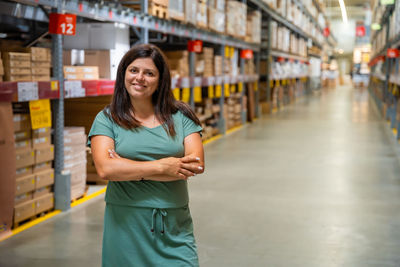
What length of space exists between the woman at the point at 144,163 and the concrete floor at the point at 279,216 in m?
1.83

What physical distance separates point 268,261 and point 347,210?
1792mm

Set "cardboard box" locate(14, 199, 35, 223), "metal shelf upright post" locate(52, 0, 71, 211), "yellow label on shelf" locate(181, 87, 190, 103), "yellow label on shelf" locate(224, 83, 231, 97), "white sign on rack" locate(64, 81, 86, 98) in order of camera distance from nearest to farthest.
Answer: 1. "cardboard box" locate(14, 199, 35, 223)
2. "metal shelf upright post" locate(52, 0, 71, 211)
3. "white sign on rack" locate(64, 81, 86, 98)
4. "yellow label on shelf" locate(181, 87, 190, 103)
5. "yellow label on shelf" locate(224, 83, 231, 97)

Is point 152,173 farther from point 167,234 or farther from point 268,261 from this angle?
point 268,261

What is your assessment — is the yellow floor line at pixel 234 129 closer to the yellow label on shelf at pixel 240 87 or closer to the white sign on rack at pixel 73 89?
the yellow label on shelf at pixel 240 87

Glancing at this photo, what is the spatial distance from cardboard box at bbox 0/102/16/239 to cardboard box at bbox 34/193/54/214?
1.59 ft

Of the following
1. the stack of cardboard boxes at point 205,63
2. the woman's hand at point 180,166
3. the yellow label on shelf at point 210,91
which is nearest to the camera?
Result: the woman's hand at point 180,166

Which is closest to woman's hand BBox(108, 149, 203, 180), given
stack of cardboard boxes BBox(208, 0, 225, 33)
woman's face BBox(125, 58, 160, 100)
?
woman's face BBox(125, 58, 160, 100)

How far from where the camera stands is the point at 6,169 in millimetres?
4305

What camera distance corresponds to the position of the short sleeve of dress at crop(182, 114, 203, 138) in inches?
84.1

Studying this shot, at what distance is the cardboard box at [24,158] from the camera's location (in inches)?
181

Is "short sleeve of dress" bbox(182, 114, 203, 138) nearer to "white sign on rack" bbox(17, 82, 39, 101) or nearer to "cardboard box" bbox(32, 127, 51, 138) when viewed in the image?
"white sign on rack" bbox(17, 82, 39, 101)

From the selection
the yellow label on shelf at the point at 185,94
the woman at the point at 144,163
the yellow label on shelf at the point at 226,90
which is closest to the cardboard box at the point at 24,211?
the woman at the point at 144,163

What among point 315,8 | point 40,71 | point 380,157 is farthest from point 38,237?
point 315,8

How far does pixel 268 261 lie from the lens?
3.90 metres
